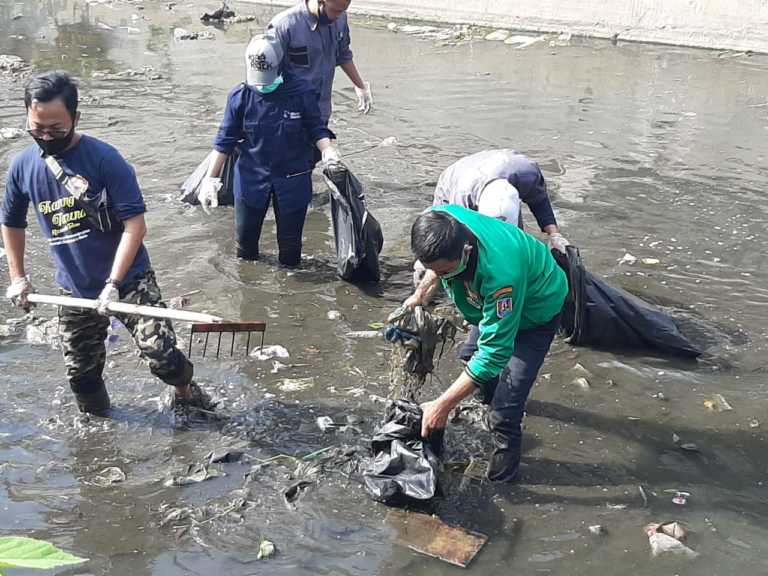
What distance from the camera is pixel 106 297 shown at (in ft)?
11.3

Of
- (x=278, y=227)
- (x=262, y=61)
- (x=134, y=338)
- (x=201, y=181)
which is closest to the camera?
(x=134, y=338)

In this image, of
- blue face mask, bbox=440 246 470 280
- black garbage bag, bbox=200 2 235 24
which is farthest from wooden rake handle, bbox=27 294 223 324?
black garbage bag, bbox=200 2 235 24

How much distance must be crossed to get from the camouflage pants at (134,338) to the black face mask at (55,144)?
2.15 feet

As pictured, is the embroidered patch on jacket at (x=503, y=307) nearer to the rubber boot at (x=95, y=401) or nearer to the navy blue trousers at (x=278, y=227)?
the rubber boot at (x=95, y=401)

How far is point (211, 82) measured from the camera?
37.5 feet

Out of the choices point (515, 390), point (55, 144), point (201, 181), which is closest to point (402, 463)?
point (515, 390)

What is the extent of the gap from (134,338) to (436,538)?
1624mm

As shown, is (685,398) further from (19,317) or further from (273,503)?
(19,317)

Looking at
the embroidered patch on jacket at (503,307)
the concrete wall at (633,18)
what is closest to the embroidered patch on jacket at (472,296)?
the embroidered patch on jacket at (503,307)

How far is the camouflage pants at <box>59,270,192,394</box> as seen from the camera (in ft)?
12.3

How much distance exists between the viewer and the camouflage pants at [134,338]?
12.3ft

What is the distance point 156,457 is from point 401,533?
125cm

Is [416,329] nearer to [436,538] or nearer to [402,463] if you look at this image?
[402,463]

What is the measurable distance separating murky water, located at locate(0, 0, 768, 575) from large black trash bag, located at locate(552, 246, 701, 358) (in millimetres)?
107
